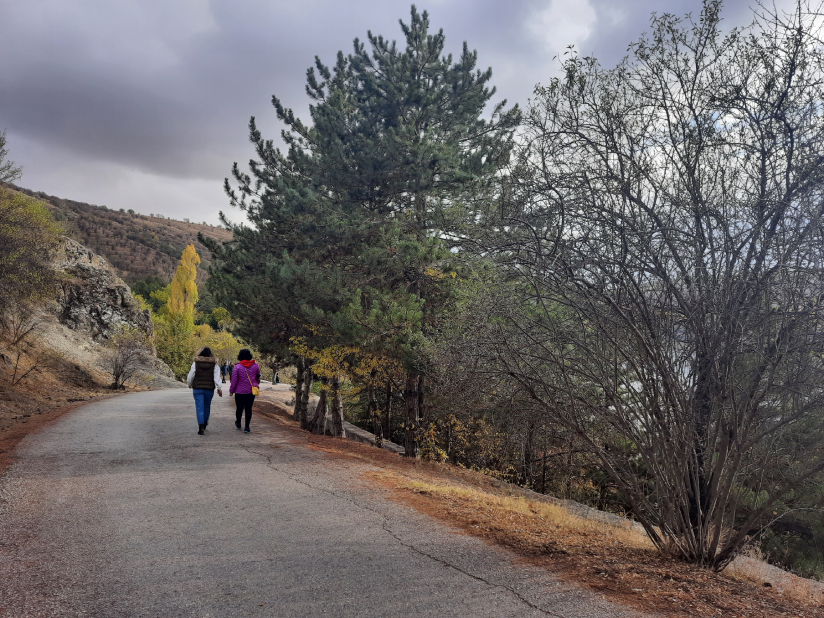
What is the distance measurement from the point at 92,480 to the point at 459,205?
9.46 m

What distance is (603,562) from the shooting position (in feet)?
15.2

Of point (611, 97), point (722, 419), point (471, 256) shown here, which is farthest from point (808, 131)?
point (471, 256)

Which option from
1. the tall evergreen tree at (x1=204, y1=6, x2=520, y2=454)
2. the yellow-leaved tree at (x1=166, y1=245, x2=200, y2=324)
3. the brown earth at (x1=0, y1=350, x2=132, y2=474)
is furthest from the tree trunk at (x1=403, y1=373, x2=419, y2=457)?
the yellow-leaved tree at (x1=166, y1=245, x2=200, y2=324)

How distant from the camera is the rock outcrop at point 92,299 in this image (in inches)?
1256

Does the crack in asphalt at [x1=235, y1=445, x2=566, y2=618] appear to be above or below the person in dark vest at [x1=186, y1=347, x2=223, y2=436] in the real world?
below

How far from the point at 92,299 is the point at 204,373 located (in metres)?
28.4

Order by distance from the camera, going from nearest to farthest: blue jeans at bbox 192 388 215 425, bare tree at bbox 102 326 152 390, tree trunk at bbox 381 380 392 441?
blue jeans at bbox 192 388 215 425 → tree trunk at bbox 381 380 392 441 → bare tree at bbox 102 326 152 390

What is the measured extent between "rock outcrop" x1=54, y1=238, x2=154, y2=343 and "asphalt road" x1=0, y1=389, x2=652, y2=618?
28254mm

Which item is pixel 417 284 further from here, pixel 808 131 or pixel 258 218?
pixel 808 131

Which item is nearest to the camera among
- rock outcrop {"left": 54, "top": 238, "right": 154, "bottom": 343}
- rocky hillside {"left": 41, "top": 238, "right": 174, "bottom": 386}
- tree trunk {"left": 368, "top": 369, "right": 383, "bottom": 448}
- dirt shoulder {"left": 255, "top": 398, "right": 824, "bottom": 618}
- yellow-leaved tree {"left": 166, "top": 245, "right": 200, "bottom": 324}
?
dirt shoulder {"left": 255, "top": 398, "right": 824, "bottom": 618}

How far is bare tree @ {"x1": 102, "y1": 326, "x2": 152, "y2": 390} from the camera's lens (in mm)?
25266

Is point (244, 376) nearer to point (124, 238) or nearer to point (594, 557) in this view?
point (594, 557)

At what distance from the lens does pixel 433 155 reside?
12352 millimetres

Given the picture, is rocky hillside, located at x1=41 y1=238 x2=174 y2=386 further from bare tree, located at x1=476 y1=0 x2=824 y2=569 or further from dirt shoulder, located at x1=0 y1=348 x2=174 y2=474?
bare tree, located at x1=476 y1=0 x2=824 y2=569
